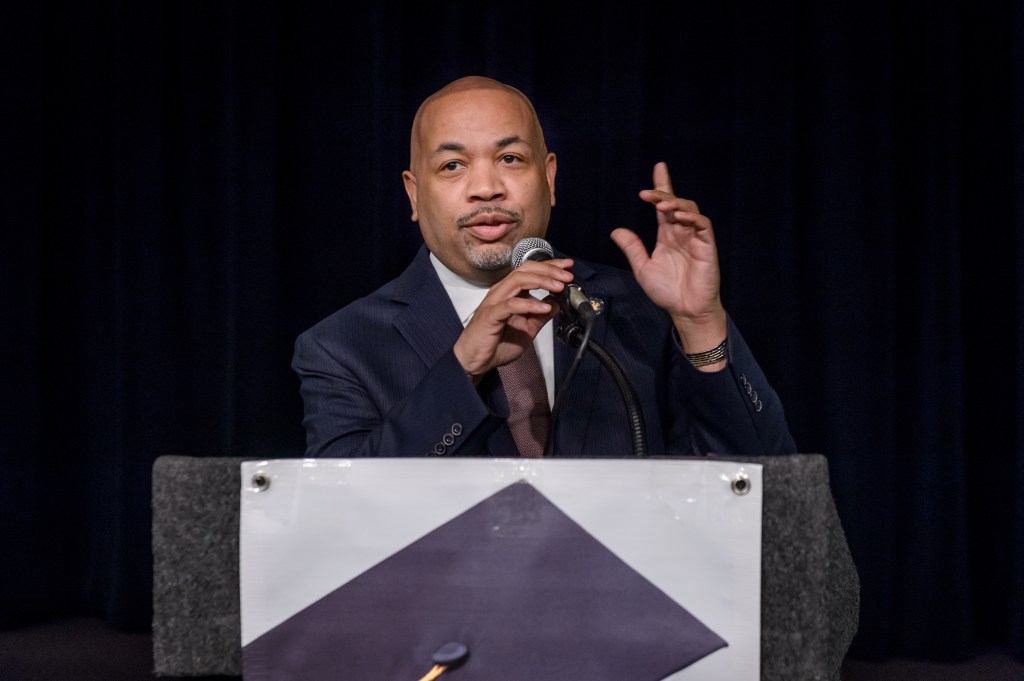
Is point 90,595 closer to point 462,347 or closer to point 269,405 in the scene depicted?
point 269,405

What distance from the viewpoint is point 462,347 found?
1.21 meters

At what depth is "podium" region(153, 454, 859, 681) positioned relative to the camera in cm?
67

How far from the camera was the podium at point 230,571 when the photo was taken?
2.21ft

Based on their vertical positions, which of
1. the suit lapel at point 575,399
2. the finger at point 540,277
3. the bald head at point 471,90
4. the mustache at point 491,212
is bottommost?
the suit lapel at point 575,399

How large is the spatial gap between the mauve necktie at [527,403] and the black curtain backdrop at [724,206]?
34.4 inches

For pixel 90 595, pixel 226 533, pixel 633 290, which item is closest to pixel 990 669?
pixel 633 290

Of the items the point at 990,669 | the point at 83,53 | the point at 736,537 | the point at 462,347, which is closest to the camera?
the point at 736,537

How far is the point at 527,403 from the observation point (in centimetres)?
153

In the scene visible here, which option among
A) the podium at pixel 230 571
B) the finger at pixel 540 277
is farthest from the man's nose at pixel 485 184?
the podium at pixel 230 571

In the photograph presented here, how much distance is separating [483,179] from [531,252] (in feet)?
1.37

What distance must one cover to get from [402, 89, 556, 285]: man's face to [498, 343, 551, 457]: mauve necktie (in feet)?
0.76

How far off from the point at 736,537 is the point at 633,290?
1.13 m

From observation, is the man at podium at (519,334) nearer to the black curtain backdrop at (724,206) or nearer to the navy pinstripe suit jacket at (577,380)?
the navy pinstripe suit jacket at (577,380)

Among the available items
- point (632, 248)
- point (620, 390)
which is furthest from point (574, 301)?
point (632, 248)
